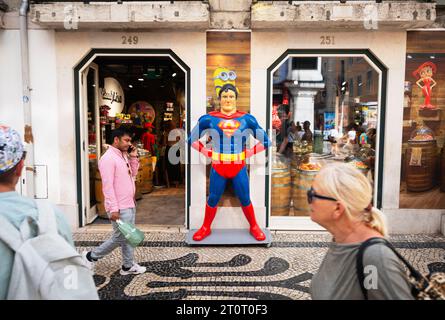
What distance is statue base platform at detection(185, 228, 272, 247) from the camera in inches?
217

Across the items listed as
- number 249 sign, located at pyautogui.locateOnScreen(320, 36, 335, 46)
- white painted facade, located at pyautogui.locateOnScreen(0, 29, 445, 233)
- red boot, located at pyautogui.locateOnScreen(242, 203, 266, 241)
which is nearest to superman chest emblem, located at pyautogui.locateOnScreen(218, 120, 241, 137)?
white painted facade, located at pyautogui.locateOnScreen(0, 29, 445, 233)

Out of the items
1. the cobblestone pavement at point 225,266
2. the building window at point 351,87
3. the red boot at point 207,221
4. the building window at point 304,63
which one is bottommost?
the cobblestone pavement at point 225,266

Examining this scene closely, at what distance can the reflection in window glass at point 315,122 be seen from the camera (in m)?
6.21

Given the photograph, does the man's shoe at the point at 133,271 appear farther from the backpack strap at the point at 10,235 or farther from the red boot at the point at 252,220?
the backpack strap at the point at 10,235

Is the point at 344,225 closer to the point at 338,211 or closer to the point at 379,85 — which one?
the point at 338,211

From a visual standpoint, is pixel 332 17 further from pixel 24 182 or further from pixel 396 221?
pixel 24 182

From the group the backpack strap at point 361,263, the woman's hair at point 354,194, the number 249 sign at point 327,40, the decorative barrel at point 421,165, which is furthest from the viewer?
the decorative barrel at point 421,165

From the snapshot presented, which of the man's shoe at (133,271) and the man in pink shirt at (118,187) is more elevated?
the man in pink shirt at (118,187)

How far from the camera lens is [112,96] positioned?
8.83m

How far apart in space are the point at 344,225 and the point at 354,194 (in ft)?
0.50

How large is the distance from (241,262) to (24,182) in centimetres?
367

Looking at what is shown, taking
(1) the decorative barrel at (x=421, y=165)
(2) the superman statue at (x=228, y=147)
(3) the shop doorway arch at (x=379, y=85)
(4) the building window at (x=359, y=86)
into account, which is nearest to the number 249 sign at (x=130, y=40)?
(2) the superman statue at (x=228, y=147)

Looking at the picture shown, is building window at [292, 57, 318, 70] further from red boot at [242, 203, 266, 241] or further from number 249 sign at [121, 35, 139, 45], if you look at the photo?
number 249 sign at [121, 35, 139, 45]

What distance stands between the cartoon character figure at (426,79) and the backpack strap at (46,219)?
19.6 ft
